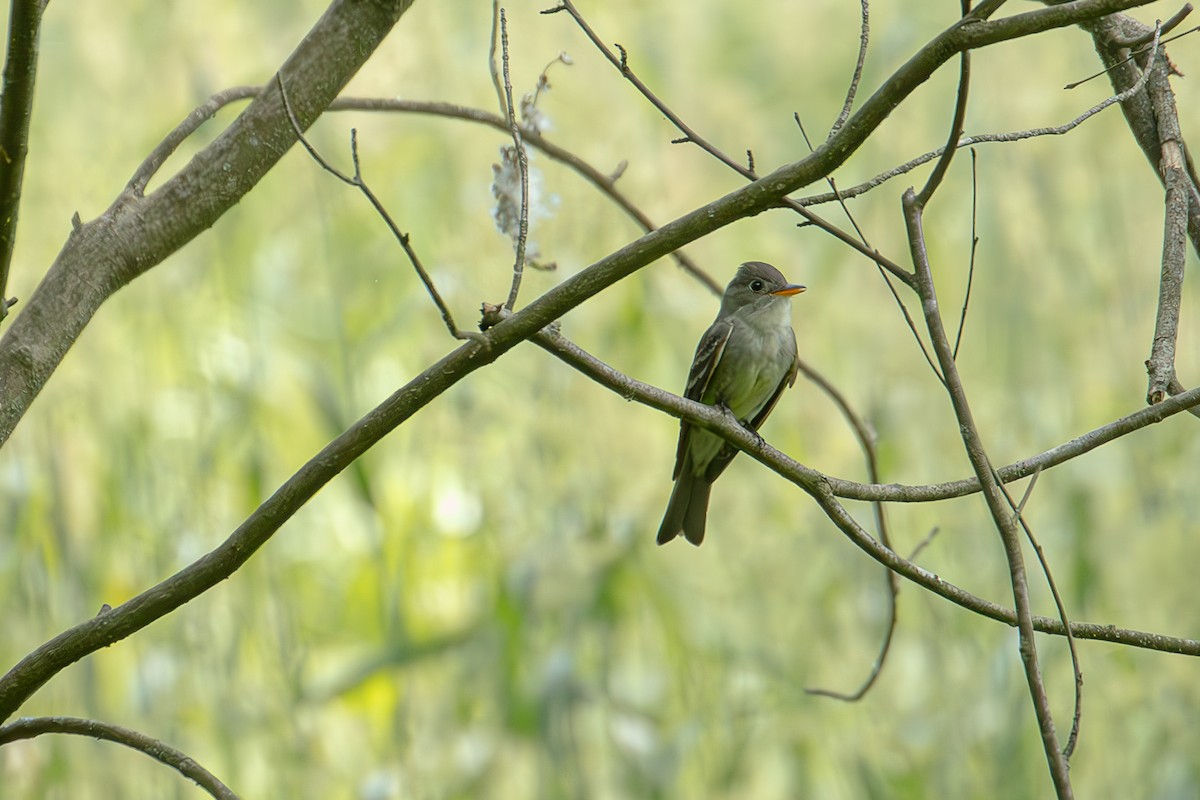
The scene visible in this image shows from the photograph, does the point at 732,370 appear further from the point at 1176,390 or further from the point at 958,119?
the point at 958,119

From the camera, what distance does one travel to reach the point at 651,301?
3896 mm

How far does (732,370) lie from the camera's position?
3516mm

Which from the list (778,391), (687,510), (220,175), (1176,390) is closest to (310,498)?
(220,175)

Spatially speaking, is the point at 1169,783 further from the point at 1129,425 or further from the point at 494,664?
the point at 1129,425

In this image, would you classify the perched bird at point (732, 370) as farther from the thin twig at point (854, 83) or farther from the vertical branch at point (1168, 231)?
the thin twig at point (854, 83)

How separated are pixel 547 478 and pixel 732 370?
0.70m

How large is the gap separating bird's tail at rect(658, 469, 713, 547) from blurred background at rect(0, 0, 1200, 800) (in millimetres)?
374

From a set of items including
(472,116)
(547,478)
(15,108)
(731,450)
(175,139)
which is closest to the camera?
(15,108)

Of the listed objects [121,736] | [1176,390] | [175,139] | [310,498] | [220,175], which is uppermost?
[175,139]

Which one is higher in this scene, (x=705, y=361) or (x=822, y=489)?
(x=705, y=361)

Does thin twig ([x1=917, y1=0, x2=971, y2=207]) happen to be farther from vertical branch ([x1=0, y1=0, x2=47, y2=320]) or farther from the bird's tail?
the bird's tail

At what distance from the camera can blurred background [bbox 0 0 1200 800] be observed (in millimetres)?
3561

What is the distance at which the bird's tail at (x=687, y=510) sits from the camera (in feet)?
11.1

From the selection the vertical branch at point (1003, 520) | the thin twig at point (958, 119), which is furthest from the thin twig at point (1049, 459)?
the thin twig at point (958, 119)
